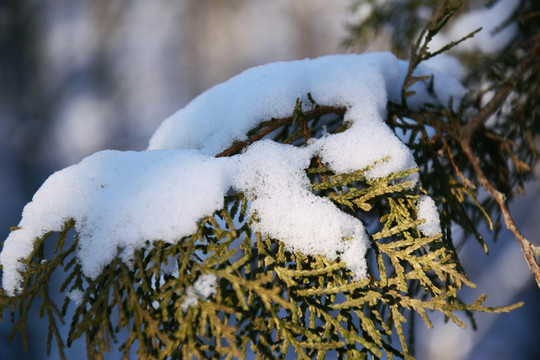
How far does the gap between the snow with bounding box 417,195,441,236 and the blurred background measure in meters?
5.72

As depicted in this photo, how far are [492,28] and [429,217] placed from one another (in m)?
1.65

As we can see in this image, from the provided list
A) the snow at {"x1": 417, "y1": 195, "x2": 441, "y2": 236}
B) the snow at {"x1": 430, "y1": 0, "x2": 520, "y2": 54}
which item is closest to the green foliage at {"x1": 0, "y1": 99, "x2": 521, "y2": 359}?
the snow at {"x1": 417, "y1": 195, "x2": 441, "y2": 236}

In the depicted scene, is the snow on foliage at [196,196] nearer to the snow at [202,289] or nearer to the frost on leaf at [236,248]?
the frost on leaf at [236,248]

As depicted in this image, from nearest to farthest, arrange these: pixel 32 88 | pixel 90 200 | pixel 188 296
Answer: pixel 188 296 → pixel 90 200 → pixel 32 88

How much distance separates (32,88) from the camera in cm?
797

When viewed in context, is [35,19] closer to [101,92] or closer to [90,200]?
[101,92]

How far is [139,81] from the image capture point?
890 centimetres

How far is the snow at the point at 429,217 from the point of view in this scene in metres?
1.08

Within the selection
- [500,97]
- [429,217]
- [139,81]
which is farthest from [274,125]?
[139,81]

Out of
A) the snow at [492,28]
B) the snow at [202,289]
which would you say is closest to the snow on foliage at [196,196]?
the snow at [202,289]

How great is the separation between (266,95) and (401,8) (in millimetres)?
1889

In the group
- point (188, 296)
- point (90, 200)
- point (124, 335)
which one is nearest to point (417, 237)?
point (188, 296)

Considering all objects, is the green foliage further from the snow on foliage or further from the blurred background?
the blurred background

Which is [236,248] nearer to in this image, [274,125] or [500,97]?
[274,125]
